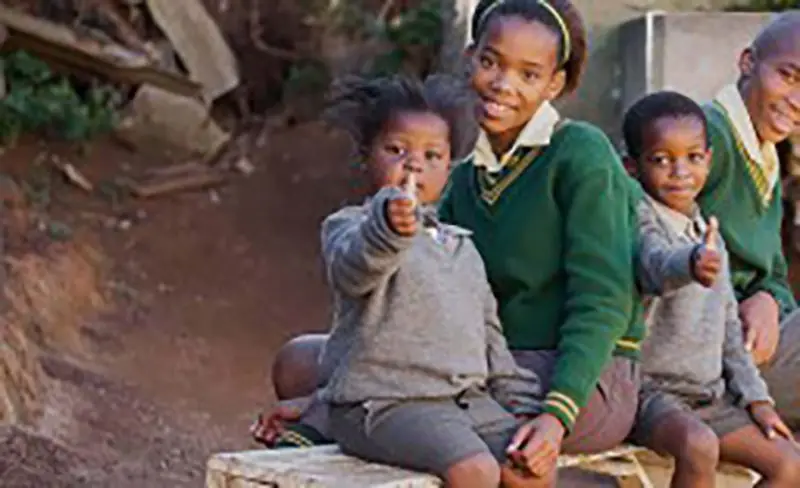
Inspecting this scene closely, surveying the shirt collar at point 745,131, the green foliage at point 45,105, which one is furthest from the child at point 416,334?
the green foliage at point 45,105

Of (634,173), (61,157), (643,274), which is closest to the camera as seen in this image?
(643,274)

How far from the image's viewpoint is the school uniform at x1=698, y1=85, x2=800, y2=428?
4.00 meters

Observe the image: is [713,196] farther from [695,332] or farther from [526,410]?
[526,410]

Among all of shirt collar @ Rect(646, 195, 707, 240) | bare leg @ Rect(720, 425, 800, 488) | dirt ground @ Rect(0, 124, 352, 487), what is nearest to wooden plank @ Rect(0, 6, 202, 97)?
dirt ground @ Rect(0, 124, 352, 487)

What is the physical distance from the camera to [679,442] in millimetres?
3529

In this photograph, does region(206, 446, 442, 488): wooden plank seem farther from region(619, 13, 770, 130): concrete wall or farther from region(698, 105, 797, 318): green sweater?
region(619, 13, 770, 130): concrete wall

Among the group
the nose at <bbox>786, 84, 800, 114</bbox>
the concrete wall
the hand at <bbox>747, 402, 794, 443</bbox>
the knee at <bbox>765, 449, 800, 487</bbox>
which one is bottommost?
the knee at <bbox>765, 449, 800, 487</bbox>

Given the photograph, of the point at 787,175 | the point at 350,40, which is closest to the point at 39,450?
the point at 787,175

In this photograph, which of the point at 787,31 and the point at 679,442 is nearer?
the point at 679,442

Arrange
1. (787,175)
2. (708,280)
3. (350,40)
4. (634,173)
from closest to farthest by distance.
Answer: (708,280) < (634,173) < (787,175) < (350,40)

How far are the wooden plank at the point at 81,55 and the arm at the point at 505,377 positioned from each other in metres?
6.03

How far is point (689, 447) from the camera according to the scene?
351 centimetres

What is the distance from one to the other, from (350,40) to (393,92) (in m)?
6.52

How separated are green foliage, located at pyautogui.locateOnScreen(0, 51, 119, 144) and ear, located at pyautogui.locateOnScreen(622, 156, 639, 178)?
5.50 meters
